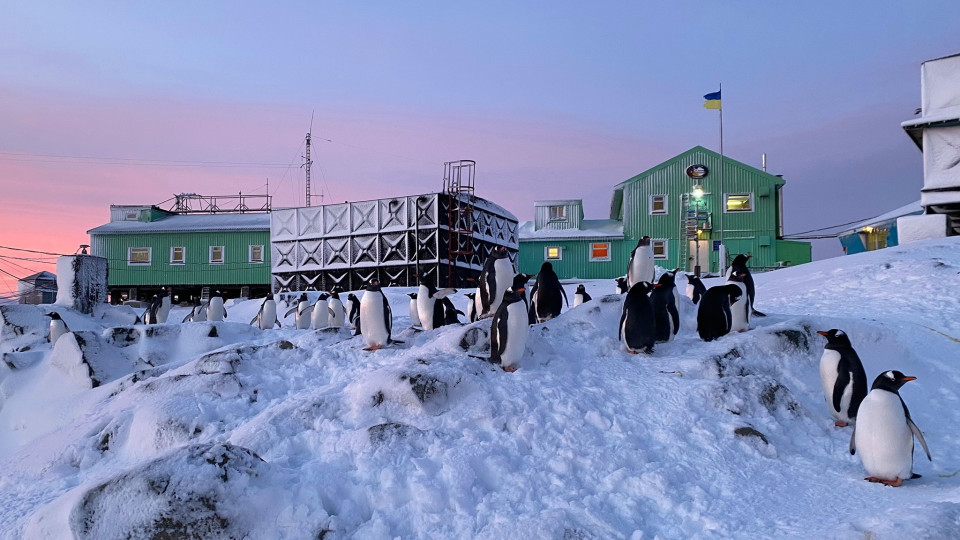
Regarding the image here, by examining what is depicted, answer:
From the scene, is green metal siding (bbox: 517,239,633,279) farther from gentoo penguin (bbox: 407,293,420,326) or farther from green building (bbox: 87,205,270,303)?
gentoo penguin (bbox: 407,293,420,326)

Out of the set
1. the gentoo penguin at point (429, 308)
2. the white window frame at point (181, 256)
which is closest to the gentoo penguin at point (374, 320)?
the gentoo penguin at point (429, 308)

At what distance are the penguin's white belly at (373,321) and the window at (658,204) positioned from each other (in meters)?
27.2

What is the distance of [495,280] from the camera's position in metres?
10.9

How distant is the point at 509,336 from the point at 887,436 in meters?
3.76

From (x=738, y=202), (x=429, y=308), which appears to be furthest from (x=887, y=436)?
(x=738, y=202)

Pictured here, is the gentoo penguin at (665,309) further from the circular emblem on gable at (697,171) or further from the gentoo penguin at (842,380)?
the circular emblem on gable at (697,171)

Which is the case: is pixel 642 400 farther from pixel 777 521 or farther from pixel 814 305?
pixel 814 305

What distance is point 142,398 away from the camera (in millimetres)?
9070

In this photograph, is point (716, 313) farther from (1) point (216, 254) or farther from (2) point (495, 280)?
(1) point (216, 254)

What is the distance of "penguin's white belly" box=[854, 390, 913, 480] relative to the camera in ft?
19.4

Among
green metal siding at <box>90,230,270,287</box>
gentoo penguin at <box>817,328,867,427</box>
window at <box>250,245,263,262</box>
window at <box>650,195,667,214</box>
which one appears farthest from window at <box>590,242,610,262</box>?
gentoo penguin at <box>817,328,867,427</box>

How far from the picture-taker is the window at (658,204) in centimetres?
3550

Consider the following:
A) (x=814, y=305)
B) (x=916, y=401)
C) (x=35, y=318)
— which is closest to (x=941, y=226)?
(x=814, y=305)

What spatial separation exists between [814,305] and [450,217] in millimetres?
17218
